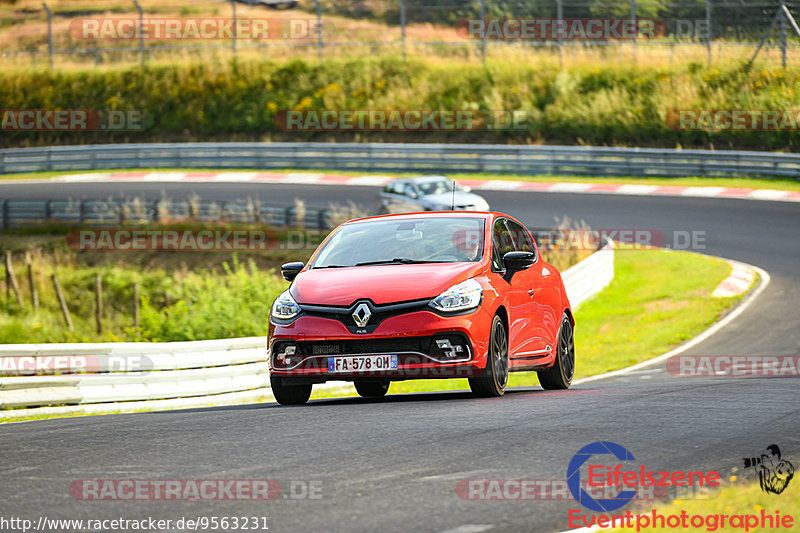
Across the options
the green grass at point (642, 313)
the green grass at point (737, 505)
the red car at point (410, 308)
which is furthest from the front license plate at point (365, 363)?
the green grass at point (642, 313)

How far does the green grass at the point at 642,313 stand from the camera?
1681cm

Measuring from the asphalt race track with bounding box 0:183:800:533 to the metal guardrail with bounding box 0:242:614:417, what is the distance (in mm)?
2372

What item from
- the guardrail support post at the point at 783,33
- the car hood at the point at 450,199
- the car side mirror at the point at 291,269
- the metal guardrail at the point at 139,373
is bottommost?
the car hood at the point at 450,199

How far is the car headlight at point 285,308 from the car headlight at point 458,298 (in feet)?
3.93

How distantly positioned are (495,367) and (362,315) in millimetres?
1298

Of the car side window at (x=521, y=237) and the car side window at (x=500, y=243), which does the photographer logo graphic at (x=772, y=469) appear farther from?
the car side window at (x=521, y=237)

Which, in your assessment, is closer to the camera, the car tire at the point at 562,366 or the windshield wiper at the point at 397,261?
the windshield wiper at the point at 397,261

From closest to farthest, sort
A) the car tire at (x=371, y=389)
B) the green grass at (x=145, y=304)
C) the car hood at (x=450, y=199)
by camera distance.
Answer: the car tire at (x=371, y=389), the green grass at (x=145, y=304), the car hood at (x=450, y=199)

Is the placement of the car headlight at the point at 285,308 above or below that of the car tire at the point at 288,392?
above

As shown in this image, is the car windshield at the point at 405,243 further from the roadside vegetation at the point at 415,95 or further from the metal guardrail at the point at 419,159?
the roadside vegetation at the point at 415,95

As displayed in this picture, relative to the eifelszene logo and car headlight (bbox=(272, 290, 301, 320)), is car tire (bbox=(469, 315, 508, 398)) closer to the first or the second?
car headlight (bbox=(272, 290, 301, 320))

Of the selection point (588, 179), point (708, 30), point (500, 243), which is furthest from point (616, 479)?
point (708, 30)

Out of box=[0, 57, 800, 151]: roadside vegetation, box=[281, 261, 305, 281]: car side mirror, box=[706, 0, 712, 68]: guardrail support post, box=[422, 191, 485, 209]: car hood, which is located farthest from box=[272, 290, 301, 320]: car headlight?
box=[706, 0, 712, 68]: guardrail support post

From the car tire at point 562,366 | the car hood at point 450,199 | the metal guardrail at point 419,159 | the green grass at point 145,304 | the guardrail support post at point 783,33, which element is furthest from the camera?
the guardrail support post at point 783,33
